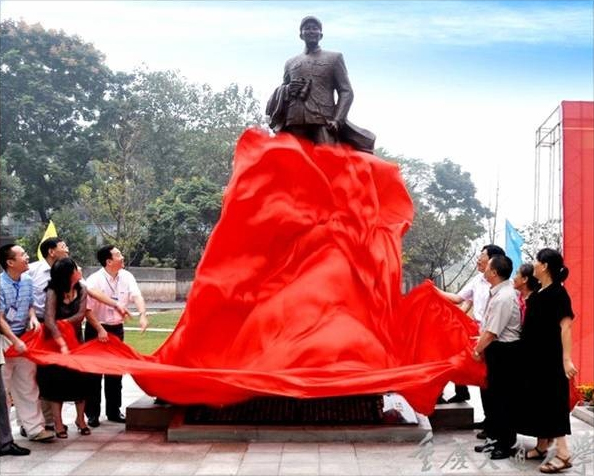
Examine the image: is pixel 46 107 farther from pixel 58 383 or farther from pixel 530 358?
pixel 530 358

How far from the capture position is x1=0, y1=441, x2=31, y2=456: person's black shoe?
202 inches

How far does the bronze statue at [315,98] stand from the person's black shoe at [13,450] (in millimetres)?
3633

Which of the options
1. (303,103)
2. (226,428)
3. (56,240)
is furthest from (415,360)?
(56,240)

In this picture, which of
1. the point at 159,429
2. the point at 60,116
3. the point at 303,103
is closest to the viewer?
the point at 159,429

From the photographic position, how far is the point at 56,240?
6066mm

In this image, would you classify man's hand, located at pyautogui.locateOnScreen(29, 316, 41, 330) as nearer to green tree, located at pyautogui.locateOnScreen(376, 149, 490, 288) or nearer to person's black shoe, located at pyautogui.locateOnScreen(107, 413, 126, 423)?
person's black shoe, located at pyautogui.locateOnScreen(107, 413, 126, 423)

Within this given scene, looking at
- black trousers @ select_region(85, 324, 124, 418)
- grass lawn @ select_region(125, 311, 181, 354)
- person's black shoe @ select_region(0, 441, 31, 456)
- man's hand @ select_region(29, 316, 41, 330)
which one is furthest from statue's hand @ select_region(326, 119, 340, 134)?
grass lawn @ select_region(125, 311, 181, 354)

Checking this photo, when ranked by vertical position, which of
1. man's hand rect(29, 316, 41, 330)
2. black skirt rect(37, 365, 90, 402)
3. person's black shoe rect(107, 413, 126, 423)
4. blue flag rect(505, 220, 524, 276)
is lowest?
person's black shoe rect(107, 413, 126, 423)

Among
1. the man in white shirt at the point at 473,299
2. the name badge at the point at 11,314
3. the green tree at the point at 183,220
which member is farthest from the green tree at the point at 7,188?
the man in white shirt at the point at 473,299

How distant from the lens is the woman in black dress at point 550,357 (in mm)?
4730

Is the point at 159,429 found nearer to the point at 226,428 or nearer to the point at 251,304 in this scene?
the point at 226,428

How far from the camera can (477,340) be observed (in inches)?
216

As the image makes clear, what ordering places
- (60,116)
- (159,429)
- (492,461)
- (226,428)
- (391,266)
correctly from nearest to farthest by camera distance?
(492,461) → (226,428) → (159,429) → (391,266) → (60,116)

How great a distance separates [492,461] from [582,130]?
4163mm
